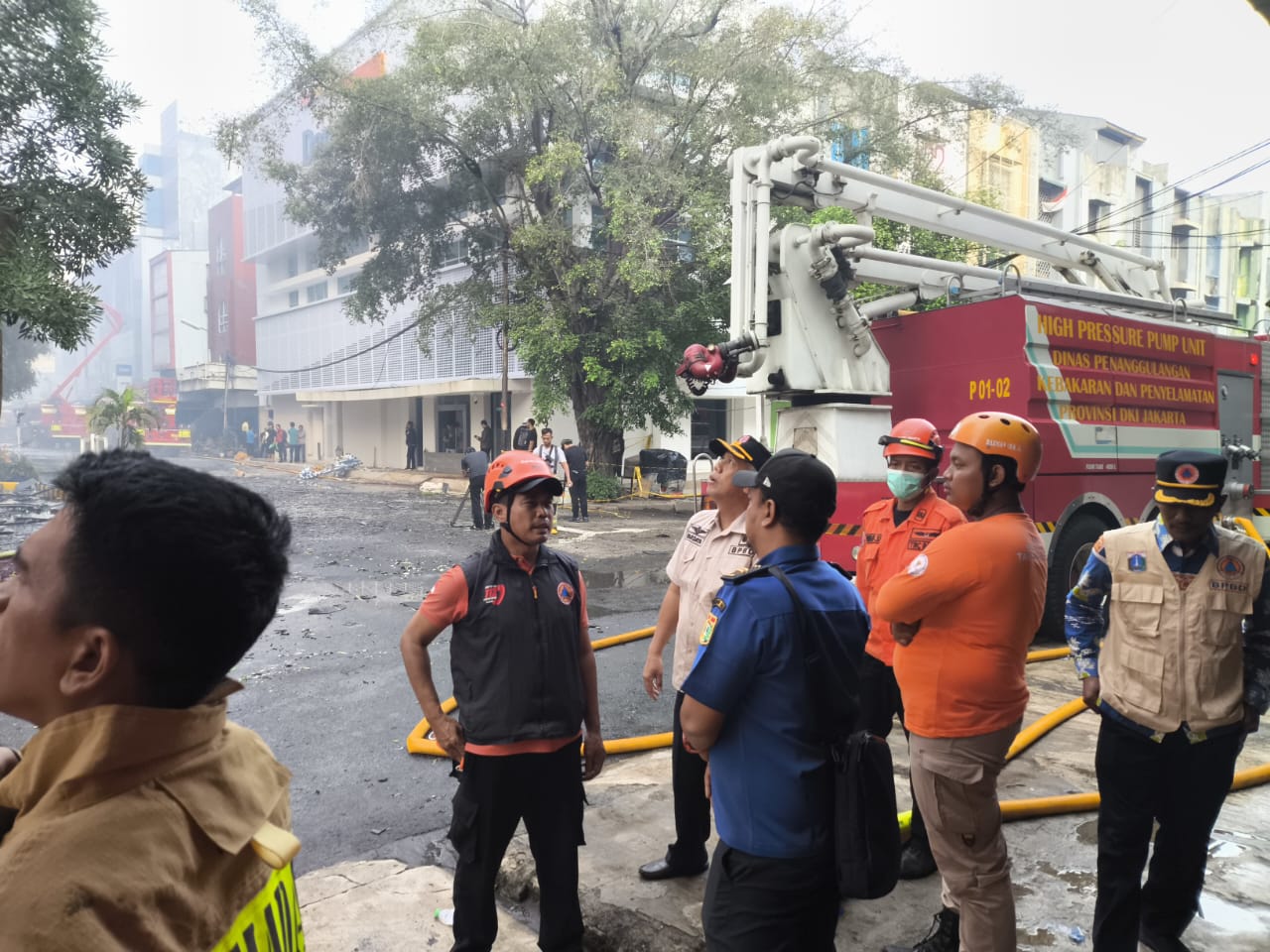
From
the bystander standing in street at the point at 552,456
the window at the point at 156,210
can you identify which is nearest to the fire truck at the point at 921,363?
the bystander standing in street at the point at 552,456

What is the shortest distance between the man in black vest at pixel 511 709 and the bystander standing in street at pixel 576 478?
1381 cm

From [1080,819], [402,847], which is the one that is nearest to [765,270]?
[1080,819]

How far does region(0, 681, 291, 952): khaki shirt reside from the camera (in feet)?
2.75

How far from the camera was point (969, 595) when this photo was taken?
8.84 ft

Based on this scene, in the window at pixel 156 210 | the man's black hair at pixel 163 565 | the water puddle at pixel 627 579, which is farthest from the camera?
→ the window at pixel 156 210

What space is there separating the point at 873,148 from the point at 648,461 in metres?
9.48

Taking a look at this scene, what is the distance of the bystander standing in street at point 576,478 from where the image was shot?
16766 mm

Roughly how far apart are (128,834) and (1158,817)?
3093 millimetres

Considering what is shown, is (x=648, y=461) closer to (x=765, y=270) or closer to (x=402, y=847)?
(x=765, y=270)

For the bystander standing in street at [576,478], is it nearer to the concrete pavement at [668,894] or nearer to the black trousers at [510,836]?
the concrete pavement at [668,894]

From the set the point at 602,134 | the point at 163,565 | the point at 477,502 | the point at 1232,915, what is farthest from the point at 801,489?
the point at 602,134

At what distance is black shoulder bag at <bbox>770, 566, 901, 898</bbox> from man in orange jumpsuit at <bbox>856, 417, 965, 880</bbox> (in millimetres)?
1558

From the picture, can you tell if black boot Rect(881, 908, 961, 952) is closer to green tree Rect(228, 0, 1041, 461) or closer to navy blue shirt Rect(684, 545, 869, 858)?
navy blue shirt Rect(684, 545, 869, 858)

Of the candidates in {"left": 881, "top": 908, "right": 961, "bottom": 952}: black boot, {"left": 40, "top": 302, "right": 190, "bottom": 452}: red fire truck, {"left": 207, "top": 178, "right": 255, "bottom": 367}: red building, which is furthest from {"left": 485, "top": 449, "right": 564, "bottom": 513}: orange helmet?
{"left": 207, "top": 178, "right": 255, "bottom": 367}: red building
